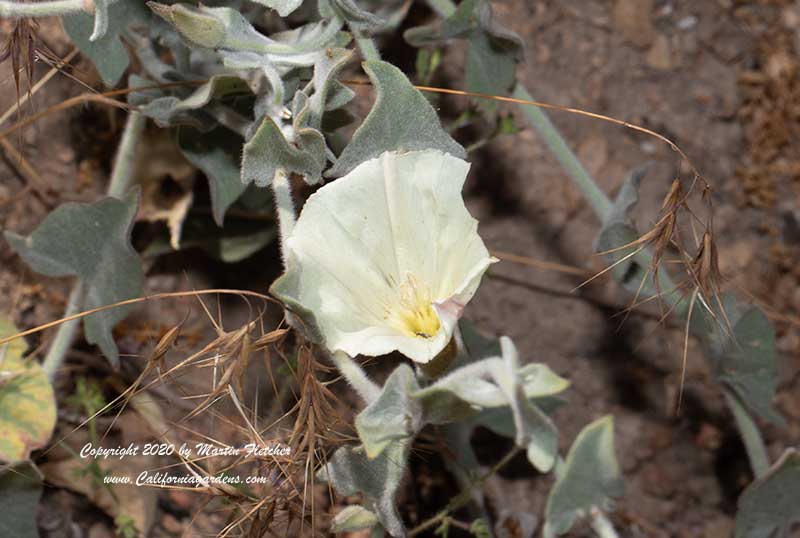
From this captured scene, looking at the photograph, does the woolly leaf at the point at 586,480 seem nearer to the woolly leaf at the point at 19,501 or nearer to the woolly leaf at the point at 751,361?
the woolly leaf at the point at 751,361

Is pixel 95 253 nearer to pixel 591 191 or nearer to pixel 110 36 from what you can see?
pixel 110 36

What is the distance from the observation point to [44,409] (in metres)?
1.58

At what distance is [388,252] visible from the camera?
120cm

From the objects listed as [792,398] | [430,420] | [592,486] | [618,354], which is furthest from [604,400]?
[430,420]

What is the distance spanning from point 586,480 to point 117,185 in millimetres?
1049

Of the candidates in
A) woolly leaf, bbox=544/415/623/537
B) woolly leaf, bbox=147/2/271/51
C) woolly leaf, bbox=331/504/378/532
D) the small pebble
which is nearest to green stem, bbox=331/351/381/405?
woolly leaf, bbox=331/504/378/532

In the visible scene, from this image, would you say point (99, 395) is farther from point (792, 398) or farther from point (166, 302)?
point (792, 398)

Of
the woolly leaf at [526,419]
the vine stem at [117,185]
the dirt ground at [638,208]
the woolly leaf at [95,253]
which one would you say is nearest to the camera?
the woolly leaf at [526,419]

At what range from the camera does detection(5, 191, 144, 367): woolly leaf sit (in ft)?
4.88

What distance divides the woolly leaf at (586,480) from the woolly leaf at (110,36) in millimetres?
918

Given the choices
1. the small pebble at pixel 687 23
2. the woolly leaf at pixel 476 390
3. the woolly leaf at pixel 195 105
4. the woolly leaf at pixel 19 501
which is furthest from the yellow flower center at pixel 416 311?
the small pebble at pixel 687 23

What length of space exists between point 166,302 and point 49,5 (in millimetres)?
816

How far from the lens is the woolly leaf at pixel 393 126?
1171mm

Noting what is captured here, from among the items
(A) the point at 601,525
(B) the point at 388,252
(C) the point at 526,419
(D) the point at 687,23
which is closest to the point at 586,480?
(A) the point at 601,525
